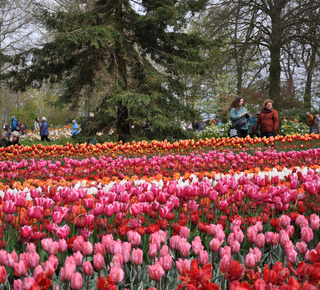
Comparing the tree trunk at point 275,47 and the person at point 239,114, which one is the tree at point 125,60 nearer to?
the person at point 239,114

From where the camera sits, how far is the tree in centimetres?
1019

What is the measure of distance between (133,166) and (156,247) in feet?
12.7

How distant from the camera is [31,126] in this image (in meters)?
28.9

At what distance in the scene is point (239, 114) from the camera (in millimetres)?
9250

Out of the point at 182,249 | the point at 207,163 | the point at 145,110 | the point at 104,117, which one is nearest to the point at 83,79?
the point at 104,117

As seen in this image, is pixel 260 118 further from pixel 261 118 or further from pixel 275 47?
pixel 275 47

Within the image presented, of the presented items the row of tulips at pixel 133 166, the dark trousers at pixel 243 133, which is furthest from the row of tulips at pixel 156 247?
the dark trousers at pixel 243 133

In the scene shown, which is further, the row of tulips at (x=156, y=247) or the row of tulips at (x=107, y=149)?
the row of tulips at (x=107, y=149)

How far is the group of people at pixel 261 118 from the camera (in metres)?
8.88

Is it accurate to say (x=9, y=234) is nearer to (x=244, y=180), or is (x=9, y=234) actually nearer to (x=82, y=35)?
(x=244, y=180)

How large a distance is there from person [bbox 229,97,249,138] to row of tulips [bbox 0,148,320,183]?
Result: 11.3ft

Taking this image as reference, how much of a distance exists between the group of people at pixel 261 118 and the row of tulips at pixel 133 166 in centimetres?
306

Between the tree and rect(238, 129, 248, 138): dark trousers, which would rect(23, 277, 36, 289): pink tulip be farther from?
rect(238, 129, 248, 138): dark trousers

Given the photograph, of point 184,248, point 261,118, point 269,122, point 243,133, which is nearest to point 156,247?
point 184,248
